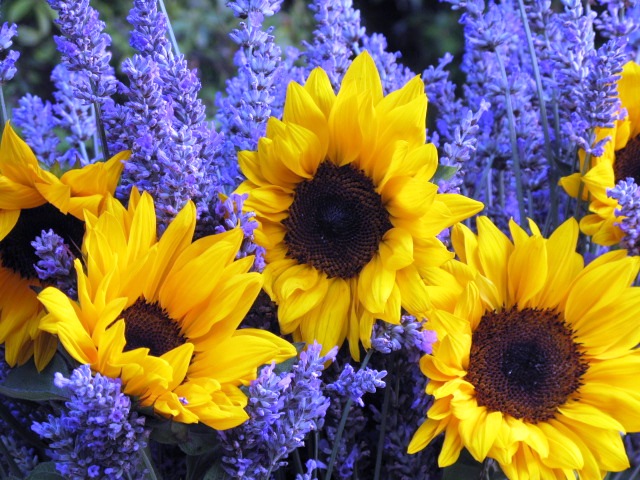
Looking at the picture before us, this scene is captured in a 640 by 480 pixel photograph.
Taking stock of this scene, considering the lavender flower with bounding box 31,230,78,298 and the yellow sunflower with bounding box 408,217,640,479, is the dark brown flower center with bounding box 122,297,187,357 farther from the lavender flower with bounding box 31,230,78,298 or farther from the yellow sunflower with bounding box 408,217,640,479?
the yellow sunflower with bounding box 408,217,640,479

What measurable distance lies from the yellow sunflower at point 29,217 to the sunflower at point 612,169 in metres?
0.31

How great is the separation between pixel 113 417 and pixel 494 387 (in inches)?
10.2

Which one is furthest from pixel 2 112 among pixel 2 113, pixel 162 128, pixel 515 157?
pixel 515 157

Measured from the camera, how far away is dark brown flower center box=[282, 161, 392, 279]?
618 millimetres

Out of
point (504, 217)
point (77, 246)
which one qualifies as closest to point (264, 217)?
point (77, 246)

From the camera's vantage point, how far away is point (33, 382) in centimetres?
55

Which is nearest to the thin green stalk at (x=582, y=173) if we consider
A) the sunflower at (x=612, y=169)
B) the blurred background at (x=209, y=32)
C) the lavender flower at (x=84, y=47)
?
the sunflower at (x=612, y=169)

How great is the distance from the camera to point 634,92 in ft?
2.33

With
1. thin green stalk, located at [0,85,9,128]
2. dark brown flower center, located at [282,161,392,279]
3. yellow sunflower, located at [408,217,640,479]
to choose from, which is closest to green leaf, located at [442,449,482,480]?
yellow sunflower, located at [408,217,640,479]

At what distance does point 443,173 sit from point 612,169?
0.46ft

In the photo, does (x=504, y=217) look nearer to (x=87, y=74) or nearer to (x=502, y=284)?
(x=502, y=284)

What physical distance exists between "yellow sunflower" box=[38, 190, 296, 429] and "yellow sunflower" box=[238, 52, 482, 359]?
0.05 metres

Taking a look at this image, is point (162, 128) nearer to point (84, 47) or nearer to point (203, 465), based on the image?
point (84, 47)

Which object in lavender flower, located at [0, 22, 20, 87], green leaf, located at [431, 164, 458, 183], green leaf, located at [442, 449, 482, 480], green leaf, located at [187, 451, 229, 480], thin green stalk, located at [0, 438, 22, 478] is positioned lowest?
thin green stalk, located at [0, 438, 22, 478]
